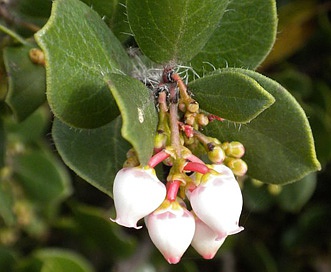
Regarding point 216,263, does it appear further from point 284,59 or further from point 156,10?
point 156,10

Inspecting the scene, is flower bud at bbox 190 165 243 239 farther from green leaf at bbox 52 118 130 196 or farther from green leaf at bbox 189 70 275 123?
green leaf at bbox 52 118 130 196

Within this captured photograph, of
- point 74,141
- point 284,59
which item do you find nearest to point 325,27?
point 284,59

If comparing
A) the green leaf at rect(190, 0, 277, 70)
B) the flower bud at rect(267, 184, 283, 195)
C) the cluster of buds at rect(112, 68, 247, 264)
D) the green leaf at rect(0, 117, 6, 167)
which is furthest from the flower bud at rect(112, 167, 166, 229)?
the flower bud at rect(267, 184, 283, 195)

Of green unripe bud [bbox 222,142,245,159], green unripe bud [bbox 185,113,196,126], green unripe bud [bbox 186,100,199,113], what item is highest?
green unripe bud [bbox 186,100,199,113]

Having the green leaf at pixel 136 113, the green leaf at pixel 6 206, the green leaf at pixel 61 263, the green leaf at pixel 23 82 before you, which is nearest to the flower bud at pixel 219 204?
the green leaf at pixel 136 113

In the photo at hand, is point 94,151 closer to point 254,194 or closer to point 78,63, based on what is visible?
point 78,63
